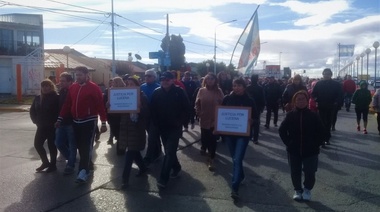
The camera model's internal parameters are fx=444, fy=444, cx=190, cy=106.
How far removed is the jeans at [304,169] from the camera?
20.2 ft

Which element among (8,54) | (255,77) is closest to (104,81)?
(8,54)

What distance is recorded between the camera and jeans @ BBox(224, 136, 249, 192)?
20.5ft

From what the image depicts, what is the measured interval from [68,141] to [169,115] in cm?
212

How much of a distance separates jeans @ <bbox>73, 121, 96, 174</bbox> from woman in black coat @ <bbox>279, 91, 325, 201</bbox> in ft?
10.0

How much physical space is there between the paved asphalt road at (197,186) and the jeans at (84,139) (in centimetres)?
38

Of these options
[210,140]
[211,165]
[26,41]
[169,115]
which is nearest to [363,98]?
[210,140]

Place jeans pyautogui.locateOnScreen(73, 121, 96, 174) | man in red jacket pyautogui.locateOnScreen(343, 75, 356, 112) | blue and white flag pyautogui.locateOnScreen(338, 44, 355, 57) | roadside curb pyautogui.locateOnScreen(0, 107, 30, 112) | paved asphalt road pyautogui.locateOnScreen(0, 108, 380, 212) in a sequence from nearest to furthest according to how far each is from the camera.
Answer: paved asphalt road pyautogui.locateOnScreen(0, 108, 380, 212)
jeans pyautogui.locateOnScreen(73, 121, 96, 174)
man in red jacket pyautogui.locateOnScreen(343, 75, 356, 112)
roadside curb pyautogui.locateOnScreen(0, 107, 30, 112)
blue and white flag pyautogui.locateOnScreen(338, 44, 355, 57)

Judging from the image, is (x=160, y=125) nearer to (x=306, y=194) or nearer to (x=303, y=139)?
(x=303, y=139)

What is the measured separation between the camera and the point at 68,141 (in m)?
7.75

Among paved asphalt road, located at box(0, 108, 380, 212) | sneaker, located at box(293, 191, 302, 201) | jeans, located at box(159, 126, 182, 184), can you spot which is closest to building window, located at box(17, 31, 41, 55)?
paved asphalt road, located at box(0, 108, 380, 212)

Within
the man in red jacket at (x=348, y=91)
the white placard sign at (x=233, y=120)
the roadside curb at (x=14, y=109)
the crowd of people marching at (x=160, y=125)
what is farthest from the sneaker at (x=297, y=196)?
the roadside curb at (x=14, y=109)

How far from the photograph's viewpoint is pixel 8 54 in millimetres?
36938

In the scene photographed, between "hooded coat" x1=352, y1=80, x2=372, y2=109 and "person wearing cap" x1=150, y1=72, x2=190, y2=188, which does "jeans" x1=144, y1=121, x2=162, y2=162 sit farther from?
"hooded coat" x1=352, y1=80, x2=372, y2=109

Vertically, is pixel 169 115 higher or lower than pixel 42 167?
higher
